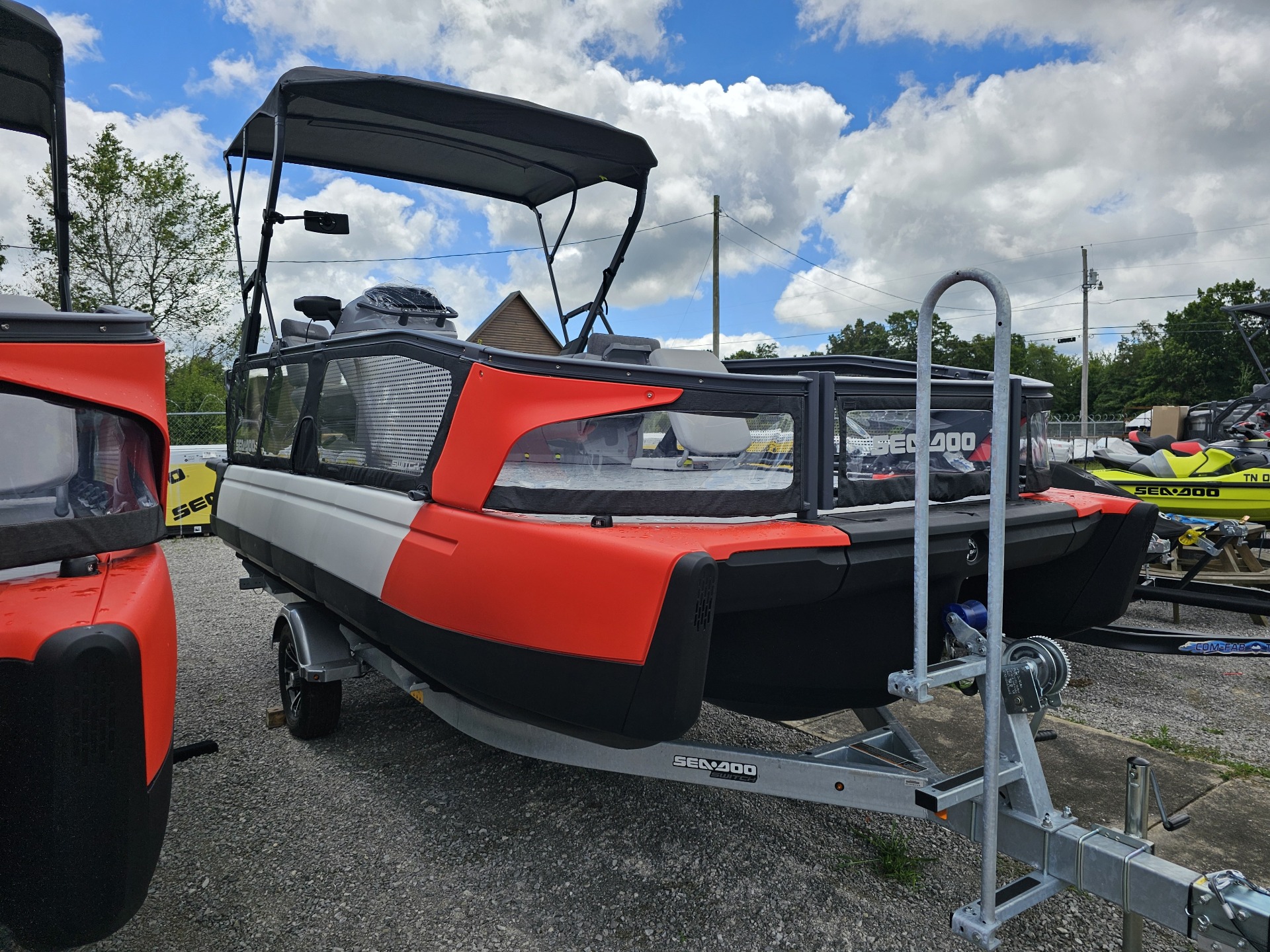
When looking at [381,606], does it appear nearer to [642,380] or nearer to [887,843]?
[642,380]

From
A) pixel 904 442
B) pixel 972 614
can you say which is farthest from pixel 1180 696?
pixel 904 442

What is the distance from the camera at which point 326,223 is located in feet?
15.2

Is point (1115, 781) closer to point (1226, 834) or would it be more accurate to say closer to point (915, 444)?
point (1226, 834)

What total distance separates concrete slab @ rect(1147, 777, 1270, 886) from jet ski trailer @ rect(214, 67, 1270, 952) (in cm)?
79

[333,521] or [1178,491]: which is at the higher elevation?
[333,521]

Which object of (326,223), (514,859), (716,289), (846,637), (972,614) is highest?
(716,289)

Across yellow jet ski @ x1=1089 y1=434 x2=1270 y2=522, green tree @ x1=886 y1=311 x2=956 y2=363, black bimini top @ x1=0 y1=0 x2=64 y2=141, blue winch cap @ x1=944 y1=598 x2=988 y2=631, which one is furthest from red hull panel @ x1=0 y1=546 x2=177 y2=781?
green tree @ x1=886 y1=311 x2=956 y2=363

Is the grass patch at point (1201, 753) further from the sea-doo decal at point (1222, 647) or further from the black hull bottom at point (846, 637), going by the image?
the black hull bottom at point (846, 637)

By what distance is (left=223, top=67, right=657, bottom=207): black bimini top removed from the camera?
383 cm

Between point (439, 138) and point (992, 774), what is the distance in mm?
4469

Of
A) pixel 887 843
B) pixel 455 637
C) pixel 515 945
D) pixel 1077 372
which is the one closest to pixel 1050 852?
pixel 887 843

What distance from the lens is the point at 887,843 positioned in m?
2.80

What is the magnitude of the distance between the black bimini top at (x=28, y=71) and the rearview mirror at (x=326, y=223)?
1.21 metres

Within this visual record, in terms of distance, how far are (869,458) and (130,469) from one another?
2.00 metres
